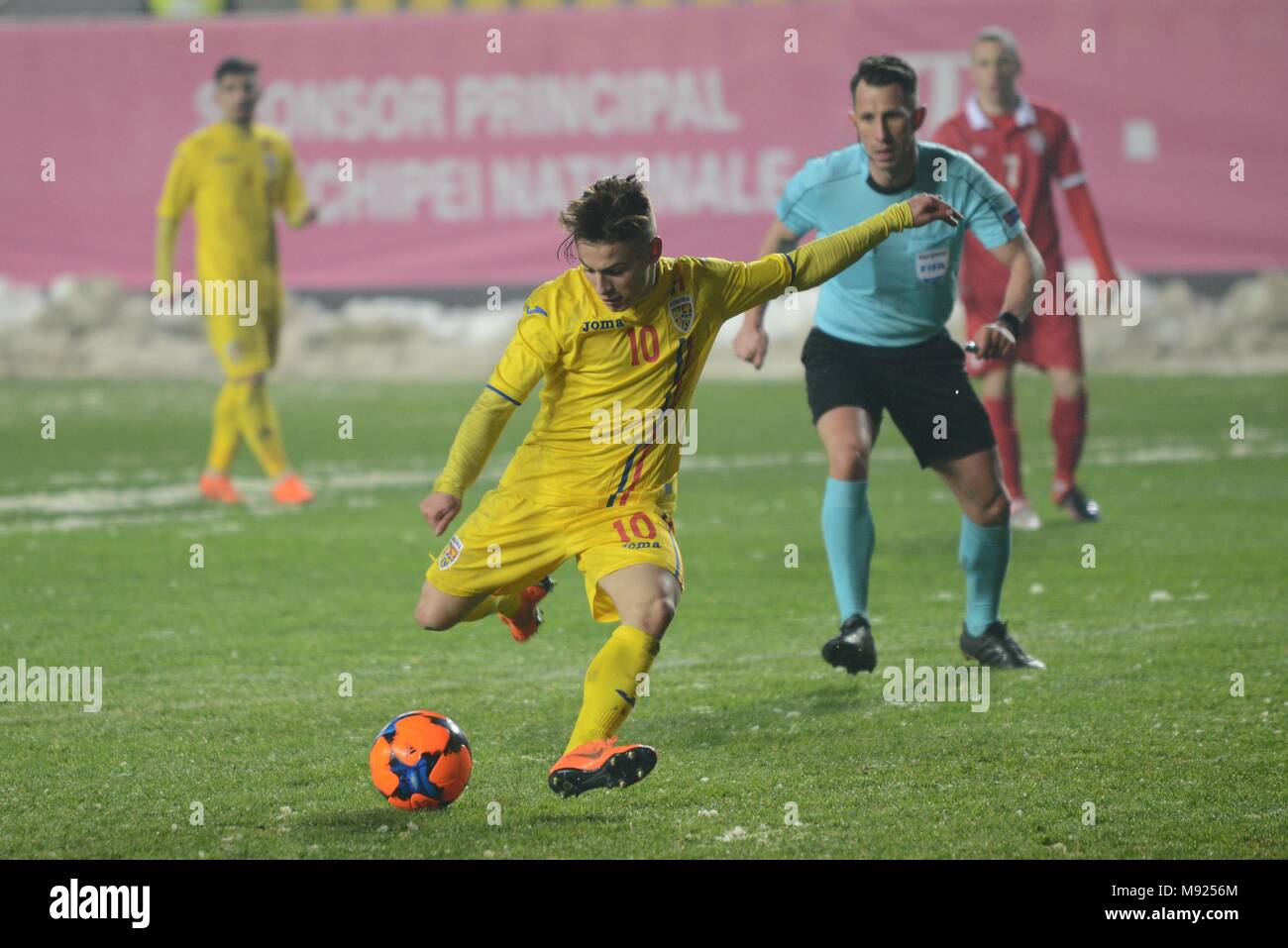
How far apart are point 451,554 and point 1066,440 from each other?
5.80m

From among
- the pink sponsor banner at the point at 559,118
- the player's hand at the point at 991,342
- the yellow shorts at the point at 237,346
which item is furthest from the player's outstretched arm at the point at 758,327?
the pink sponsor banner at the point at 559,118

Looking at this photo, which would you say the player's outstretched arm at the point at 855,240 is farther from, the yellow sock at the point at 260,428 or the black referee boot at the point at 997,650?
the yellow sock at the point at 260,428

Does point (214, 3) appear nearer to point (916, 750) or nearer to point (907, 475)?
point (907, 475)

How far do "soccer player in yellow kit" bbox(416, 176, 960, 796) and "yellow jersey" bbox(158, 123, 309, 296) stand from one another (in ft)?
21.5

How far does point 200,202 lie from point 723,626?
5606 millimetres

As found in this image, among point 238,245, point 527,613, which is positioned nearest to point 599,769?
point 527,613

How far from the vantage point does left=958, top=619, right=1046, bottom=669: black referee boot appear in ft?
21.7

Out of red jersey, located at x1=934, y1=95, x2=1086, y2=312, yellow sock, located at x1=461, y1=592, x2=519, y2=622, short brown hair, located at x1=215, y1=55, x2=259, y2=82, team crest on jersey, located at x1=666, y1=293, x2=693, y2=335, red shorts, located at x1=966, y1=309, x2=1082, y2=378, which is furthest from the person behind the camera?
short brown hair, located at x1=215, y1=55, x2=259, y2=82

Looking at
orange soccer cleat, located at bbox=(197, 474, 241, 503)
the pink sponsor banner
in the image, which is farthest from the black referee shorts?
the pink sponsor banner

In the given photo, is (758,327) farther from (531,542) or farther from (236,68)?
(236,68)

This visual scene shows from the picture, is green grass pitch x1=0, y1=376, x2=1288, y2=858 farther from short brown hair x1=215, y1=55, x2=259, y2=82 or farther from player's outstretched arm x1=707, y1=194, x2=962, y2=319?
short brown hair x1=215, y1=55, x2=259, y2=82

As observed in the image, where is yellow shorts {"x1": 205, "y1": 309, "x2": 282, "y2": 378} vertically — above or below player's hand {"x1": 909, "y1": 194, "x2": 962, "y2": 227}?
below

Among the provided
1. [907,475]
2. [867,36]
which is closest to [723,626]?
[907,475]

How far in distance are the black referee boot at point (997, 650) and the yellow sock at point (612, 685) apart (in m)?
1.97
